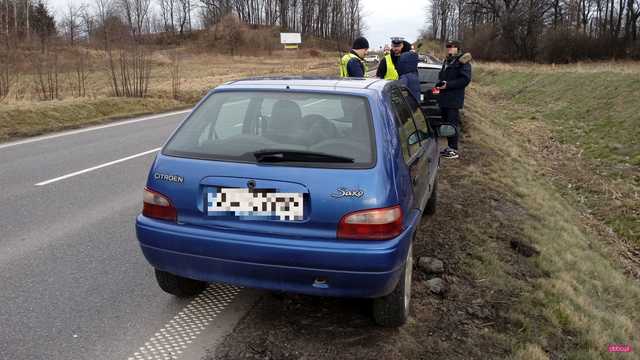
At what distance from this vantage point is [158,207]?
3293 mm

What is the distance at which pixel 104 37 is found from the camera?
20.8 metres

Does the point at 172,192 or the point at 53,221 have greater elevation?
the point at 172,192

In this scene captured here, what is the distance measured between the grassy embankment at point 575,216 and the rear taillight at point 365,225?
4.06 ft

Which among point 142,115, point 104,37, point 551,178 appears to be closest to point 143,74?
point 104,37

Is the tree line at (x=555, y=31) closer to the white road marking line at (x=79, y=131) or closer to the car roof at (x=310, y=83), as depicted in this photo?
the white road marking line at (x=79, y=131)

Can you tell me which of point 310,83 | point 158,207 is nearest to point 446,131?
point 310,83

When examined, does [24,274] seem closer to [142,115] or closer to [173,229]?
[173,229]

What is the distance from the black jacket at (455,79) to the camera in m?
8.42

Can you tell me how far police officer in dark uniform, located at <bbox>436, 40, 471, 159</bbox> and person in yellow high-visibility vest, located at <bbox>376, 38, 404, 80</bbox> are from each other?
75 cm

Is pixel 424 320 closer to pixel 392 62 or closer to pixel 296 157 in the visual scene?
pixel 296 157

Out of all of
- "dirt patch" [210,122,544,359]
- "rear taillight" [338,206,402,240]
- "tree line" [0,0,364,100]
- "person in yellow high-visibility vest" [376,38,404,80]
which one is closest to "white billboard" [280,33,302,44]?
"tree line" [0,0,364,100]

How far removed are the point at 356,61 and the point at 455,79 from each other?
1799 millimetres

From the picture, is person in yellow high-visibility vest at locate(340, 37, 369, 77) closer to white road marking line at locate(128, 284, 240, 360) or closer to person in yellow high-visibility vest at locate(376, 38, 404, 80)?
person in yellow high-visibility vest at locate(376, 38, 404, 80)

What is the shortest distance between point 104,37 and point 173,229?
65.4ft
